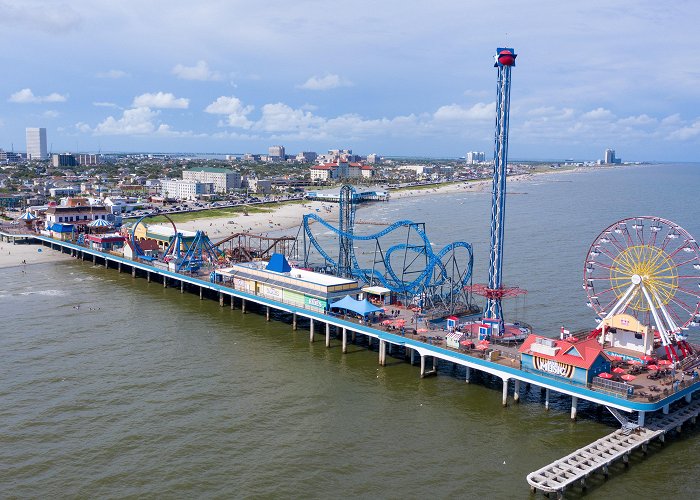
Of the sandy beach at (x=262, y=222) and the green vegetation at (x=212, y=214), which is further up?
the green vegetation at (x=212, y=214)

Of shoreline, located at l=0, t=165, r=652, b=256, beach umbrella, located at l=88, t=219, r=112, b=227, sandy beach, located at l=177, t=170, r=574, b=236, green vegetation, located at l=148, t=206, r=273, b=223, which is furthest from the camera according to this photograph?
green vegetation, located at l=148, t=206, r=273, b=223

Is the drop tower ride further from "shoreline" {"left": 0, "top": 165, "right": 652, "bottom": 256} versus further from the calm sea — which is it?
"shoreline" {"left": 0, "top": 165, "right": 652, "bottom": 256}

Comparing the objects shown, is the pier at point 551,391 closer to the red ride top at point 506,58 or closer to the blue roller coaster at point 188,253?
the blue roller coaster at point 188,253

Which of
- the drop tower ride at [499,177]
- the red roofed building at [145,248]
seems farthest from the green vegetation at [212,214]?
the drop tower ride at [499,177]

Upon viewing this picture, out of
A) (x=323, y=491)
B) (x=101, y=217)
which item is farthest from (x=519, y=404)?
(x=101, y=217)

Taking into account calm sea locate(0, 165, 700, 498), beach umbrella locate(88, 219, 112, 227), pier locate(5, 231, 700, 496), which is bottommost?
calm sea locate(0, 165, 700, 498)

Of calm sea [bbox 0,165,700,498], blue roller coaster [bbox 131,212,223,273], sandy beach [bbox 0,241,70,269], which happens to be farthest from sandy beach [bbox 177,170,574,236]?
calm sea [bbox 0,165,700,498]

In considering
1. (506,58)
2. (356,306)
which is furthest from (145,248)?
(506,58)
